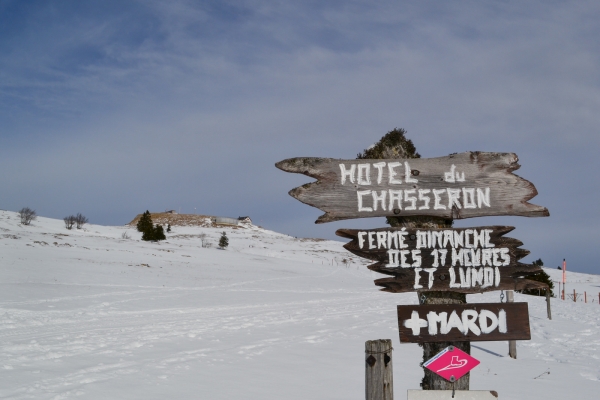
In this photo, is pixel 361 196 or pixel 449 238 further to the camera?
pixel 361 196

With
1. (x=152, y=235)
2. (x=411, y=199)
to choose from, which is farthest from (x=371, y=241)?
(x=152, y=235)

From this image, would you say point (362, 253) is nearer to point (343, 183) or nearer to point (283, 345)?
point (343, 183)

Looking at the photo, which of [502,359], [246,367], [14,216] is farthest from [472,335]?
[14,216]

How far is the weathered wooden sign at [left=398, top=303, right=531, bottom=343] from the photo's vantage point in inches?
163

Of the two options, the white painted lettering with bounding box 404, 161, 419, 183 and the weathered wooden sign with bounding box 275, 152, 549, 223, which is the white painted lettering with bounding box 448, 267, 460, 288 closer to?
the weathered wooden sign with bounding box 275, 152, 549, 223

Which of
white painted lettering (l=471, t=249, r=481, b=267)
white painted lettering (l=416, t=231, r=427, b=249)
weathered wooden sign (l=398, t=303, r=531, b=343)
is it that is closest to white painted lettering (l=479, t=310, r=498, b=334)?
weathered wooden sign (l=398, t=303, r=531, b=343)

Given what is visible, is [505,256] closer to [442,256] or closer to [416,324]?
[442,256]

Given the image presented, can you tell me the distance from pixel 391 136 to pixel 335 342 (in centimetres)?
777

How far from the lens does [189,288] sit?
78.6 ft

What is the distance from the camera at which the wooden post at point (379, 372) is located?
12.4 ft

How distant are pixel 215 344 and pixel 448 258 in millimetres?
7969

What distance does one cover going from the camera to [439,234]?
418 cm

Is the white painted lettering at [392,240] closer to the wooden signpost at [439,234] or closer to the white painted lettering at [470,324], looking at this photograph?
the wooden signpost at [439,234]

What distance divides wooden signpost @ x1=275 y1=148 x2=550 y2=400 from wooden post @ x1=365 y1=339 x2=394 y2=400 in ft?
1.26
